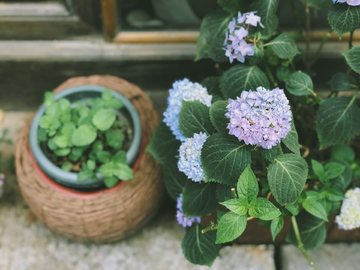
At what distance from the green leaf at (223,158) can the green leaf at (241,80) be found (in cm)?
19

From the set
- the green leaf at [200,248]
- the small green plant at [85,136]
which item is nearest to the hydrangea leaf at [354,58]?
the green leaf at [200,248]

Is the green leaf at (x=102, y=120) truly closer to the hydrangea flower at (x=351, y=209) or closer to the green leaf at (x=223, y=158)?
the green leaf at (x=223, y=158)

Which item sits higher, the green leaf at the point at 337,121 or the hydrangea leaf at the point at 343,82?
the hydrangea leaf at the point at 343,82

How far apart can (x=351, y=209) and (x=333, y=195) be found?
0.10 meters

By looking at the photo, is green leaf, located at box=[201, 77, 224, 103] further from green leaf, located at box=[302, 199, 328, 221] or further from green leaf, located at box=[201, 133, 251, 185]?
green leaf, located at box=[302, 199, 328, 221]

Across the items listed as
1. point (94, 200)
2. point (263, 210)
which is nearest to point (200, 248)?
point (263, 210)

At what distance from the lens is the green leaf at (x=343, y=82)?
0.92 metres

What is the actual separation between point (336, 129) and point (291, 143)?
24 cm

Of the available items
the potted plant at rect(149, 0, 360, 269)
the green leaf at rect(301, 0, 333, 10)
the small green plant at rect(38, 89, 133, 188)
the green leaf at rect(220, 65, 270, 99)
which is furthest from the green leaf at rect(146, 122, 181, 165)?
the green leaf at rect(301, 0, 333, 10)

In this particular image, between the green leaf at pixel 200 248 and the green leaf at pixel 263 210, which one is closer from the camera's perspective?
the green leaf at pixel 263 210

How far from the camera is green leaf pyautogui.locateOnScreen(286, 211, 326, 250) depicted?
3.48 ft

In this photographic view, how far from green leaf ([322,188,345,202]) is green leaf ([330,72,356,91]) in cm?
30

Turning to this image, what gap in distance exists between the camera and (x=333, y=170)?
38.7 inches

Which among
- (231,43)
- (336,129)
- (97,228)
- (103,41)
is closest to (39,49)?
(103,41)
